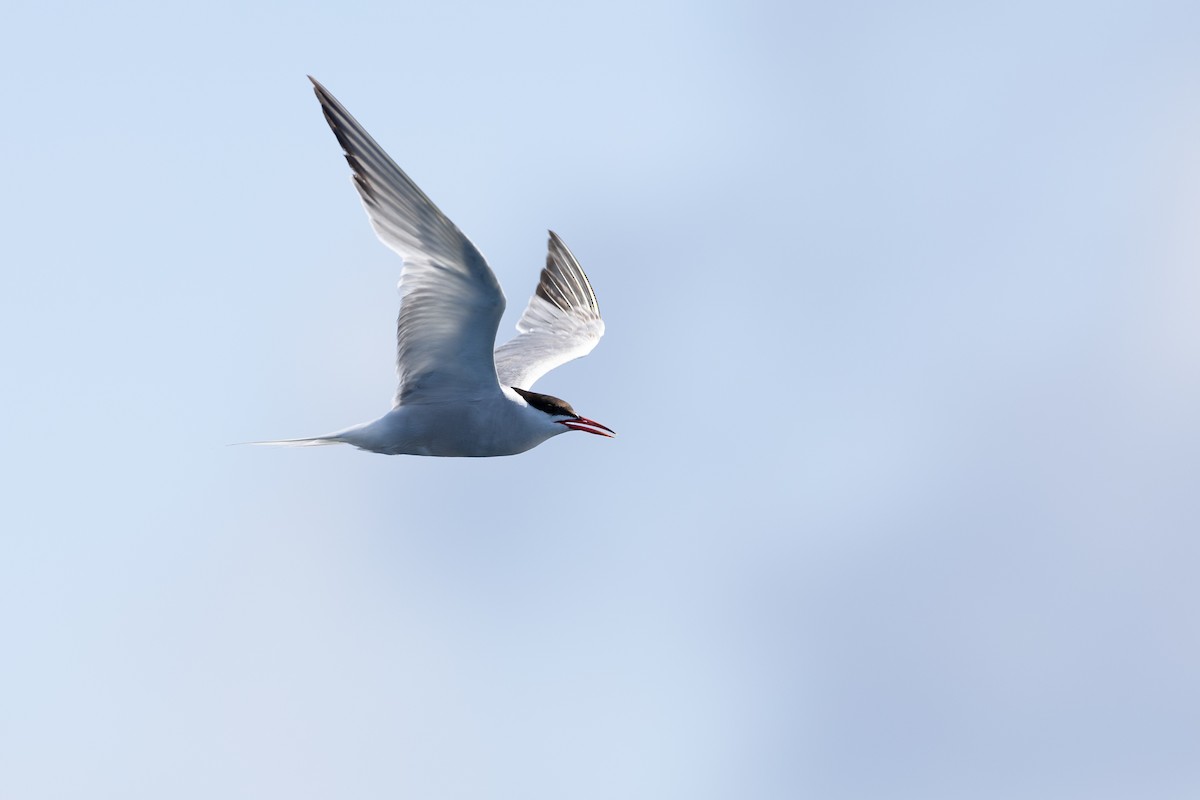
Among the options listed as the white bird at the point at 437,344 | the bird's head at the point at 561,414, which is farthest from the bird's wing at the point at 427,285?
the bird's head at the point at 561,414

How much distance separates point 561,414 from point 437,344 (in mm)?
1521

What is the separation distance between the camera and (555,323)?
15.1 meters

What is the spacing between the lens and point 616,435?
11977 millimetres

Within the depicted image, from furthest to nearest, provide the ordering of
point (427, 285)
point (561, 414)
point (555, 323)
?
point (555, 323) → point (561, 414) → point (427, 285)

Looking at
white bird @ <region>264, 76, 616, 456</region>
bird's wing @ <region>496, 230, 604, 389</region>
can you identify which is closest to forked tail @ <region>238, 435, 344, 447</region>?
white bird @ <region>264, 76, 616, 456</region>

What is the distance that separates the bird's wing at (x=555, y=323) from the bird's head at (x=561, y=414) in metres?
1.93

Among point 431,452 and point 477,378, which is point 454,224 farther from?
point 431,452

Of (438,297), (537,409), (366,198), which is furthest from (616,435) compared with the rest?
(366,198)

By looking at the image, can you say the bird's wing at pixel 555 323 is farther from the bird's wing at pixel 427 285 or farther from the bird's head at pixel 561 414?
the bird's wing at pixel 427 285

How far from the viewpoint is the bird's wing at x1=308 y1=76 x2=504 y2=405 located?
965cm

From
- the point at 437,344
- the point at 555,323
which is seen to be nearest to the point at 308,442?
the point at 437,344

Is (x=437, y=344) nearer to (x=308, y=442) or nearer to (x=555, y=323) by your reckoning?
(x=308, y=442)

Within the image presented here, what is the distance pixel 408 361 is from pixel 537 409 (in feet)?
4.17

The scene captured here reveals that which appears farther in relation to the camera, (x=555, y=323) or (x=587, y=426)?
(x=555, y=323)
